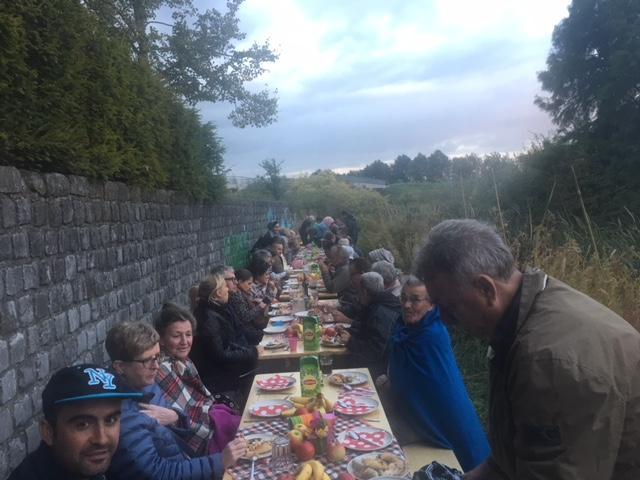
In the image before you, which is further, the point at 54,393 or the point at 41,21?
the point at 41,21

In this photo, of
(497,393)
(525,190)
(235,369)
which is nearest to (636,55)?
(525,190)

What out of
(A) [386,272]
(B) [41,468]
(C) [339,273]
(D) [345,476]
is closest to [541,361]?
(D) [345,476]

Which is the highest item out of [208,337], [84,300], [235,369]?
[84,300]

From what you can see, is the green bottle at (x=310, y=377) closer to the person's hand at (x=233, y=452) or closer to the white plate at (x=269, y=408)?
the white plate at (x=269, y=408)

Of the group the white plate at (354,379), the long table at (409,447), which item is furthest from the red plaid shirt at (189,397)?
the white plate at (354,379)

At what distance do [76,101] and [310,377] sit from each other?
2.99m

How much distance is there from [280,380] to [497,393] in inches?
92.7

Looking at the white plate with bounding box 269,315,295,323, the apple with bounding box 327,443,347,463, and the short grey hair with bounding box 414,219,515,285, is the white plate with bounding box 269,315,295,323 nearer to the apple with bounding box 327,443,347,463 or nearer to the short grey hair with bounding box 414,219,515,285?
the apple with bounding box 327,443,347,463

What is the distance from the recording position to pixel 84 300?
4113mm

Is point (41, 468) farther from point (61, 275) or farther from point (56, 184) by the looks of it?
point (56, 184)

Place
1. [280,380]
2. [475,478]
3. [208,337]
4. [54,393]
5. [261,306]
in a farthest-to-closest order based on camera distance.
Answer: [261,306] < [208,337] < [280,380] < [475,478] < [54,393]

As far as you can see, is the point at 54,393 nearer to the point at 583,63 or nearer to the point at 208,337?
the point at 208,337

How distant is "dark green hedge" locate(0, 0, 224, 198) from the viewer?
10.8 ft

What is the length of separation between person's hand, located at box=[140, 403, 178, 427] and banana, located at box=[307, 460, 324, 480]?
1002 mm
